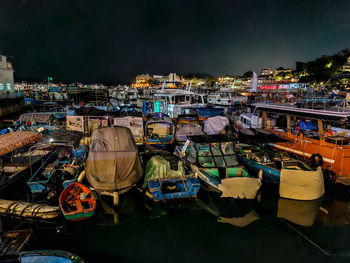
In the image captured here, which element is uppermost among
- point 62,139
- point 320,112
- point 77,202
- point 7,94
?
point 7,94

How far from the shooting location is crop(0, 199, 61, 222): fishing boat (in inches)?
321

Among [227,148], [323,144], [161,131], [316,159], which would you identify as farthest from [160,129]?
[323,144]

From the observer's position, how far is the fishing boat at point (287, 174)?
986cm

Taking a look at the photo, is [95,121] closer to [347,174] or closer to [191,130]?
[191,130]

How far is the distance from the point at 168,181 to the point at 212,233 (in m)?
3.02

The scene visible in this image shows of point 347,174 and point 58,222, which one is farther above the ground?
point 347,174

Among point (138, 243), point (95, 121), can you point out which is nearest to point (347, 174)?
point (138, 243)

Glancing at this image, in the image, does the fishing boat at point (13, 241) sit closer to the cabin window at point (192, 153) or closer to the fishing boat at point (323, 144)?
the cabin window at point (192, 153)

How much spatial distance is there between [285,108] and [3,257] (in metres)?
16.8

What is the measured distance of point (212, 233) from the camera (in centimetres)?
855

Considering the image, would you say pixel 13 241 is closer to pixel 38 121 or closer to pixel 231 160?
pixel 231 160

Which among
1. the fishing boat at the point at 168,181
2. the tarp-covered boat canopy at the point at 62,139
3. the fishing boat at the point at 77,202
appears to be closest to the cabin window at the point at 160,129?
the fishing boat at the point at 168,181

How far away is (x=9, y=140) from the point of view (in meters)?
12.1

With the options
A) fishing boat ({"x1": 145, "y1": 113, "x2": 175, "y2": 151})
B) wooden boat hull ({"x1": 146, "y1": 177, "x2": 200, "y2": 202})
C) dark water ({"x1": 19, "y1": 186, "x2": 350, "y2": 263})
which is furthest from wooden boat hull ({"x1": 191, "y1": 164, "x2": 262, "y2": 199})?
fishing boat ({"x1": 145, "y1": 113, "x2": 175, "y2": 151})
